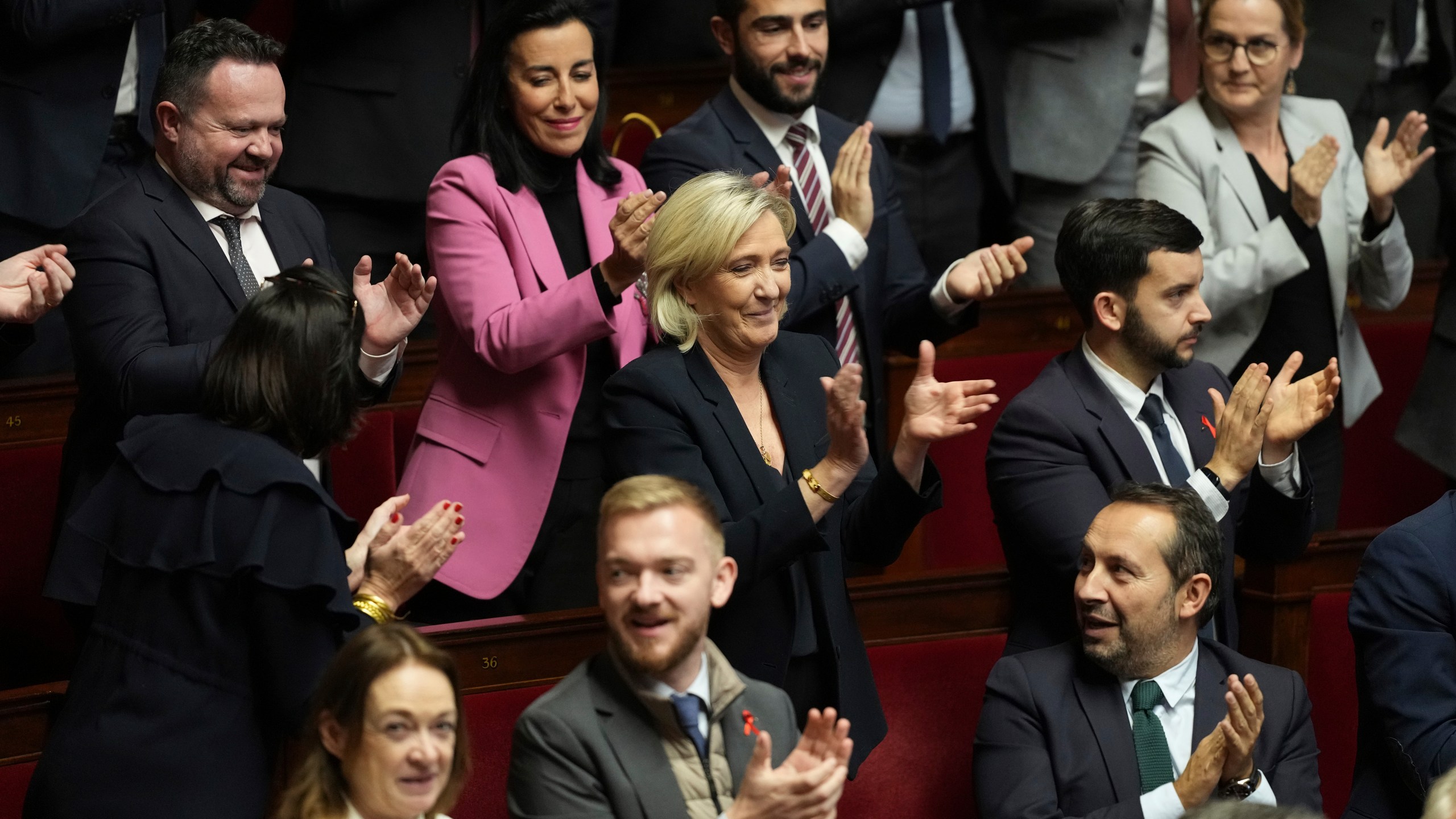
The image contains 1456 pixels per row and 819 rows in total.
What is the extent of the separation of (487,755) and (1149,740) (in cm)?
88

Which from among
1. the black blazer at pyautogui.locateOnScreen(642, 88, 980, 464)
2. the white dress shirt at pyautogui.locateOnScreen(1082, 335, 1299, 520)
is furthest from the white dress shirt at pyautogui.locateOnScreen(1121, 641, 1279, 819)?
the black blazer at pyautogui.locateOnScreen(642, 88, 980, 464)

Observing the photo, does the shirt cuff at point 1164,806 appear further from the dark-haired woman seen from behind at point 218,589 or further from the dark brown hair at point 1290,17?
the dark brown hair at point 1290,17

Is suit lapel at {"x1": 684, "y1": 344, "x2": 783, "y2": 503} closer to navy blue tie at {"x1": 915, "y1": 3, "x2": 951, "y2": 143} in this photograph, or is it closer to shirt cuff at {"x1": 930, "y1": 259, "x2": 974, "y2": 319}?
shirt cuff at {"x1": 930, "y1": 259, "x2": 974, "y2": 319}

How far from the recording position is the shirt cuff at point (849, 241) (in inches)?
113

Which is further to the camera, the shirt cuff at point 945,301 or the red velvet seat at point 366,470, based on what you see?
the red velvet seat at point 366,470

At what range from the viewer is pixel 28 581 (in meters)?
2.90

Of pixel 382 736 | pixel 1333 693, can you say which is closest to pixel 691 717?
pixel 382 736

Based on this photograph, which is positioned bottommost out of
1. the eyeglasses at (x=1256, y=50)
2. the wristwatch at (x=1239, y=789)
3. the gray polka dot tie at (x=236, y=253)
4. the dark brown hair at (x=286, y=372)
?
the wristwatch at (x=1239, y=789)

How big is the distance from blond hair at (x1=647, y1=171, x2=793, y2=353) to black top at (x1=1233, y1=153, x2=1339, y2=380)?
123 cm

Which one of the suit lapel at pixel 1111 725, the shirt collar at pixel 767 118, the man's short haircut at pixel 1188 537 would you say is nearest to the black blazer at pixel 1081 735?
the suit lapel at pixel 1111 725

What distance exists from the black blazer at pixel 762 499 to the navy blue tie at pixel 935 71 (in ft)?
4.74

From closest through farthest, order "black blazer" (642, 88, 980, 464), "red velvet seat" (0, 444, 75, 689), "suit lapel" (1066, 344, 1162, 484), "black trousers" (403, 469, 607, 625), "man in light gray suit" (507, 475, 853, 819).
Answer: "man in light gray suit" (507, 475, 853, 819)
"suit lapel" (1066, 344, 1162, 484)
"black trousers" (403, 469, 607, 625)
"red velvet seat" (0, 444, 75, 689)
"black blazer" (642, 88, 980, 464)

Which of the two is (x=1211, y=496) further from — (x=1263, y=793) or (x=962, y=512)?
(x=962, y=512)

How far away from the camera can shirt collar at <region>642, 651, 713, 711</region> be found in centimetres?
195
